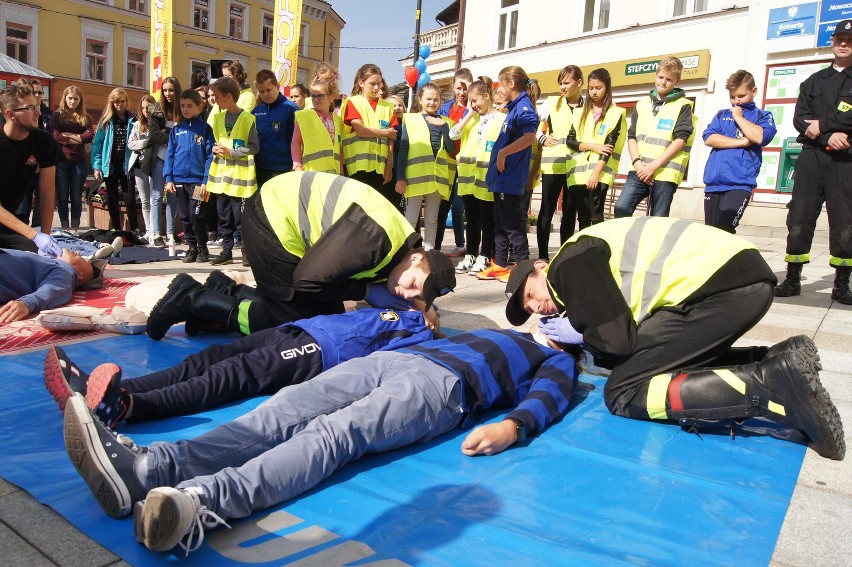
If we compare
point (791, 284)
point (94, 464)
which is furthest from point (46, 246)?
point (791, 284)

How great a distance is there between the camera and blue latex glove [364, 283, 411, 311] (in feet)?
11.0

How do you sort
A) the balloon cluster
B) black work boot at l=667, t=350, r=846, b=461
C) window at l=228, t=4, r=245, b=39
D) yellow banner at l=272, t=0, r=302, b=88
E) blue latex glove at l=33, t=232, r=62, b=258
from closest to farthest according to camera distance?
black work boot at l=667, t=350, r=846, b=461 < blue latex glove at l=33, t=232, r=62, b=258 < yellow banner at l=272, t=0, r=302, b=88 < the balloon cluster < window at l=228, t=4, r=245, b=39

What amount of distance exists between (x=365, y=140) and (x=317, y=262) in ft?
13.8

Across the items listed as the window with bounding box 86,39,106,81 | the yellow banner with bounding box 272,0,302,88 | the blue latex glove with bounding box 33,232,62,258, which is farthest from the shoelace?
the window with bounding box 86,39,106,81

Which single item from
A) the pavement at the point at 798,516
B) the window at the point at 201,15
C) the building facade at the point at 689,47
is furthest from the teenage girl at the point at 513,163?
the window at the point at 201,15

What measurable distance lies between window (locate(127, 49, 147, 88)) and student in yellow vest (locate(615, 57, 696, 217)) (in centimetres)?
3013

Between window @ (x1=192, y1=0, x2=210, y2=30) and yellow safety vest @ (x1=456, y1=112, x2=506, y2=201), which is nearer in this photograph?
yellow safety vest @ (x1=456, y1=112, x2=506, y2=201)

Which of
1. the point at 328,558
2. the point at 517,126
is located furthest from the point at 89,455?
the point at 517,126

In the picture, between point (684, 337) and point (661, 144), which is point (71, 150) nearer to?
point (661, 144)

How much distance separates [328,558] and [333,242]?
1620 mm

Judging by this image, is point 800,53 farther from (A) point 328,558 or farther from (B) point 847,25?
(A) point 328,558

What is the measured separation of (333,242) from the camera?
3.12m

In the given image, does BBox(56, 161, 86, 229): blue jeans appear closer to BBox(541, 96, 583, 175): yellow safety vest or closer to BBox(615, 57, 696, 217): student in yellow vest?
BBox(541, 96, 583, 175): yellow safety vest

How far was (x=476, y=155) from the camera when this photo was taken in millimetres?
7125
